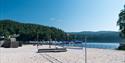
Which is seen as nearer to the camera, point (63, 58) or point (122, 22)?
point (63, 58)

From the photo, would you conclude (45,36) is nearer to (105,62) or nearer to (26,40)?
(26,40)

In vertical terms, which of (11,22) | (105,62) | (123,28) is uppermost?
(11,22)

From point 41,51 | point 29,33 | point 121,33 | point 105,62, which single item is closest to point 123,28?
point 121,33

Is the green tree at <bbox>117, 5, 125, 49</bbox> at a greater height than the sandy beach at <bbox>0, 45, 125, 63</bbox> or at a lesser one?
greater

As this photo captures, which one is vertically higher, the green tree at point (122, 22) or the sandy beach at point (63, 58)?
the green tree at point (122, 22)

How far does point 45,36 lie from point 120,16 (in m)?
75.3

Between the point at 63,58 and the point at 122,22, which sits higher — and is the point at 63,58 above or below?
below

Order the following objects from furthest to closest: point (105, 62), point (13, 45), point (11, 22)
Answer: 1. point (11, 22)
2. point (13, 45)
3. point (105, 62)

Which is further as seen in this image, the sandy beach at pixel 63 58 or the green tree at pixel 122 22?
the green tree at pixel 122 22

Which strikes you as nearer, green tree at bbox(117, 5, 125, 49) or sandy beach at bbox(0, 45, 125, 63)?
sandy beach at bbox(0, 45, 125, 63)

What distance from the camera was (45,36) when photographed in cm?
12988

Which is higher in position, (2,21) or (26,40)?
(2,21)

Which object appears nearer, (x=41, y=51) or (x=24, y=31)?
(x=41, y=51)

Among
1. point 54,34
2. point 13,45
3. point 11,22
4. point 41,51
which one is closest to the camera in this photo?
point 41,51
